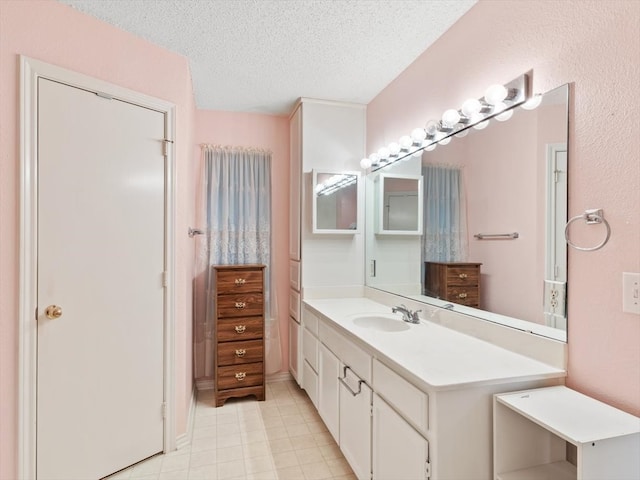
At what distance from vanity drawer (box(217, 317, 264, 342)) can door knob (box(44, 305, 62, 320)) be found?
46.9 inches

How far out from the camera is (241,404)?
9.41ft

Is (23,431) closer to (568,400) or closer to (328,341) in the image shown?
(328,341)

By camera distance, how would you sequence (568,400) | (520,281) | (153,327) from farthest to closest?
(153,327) → (520,281) → (568,400)

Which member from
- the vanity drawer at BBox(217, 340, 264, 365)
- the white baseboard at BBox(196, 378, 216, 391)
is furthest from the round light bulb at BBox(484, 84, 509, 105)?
the white baseboard at BBox(196, 378, 216, 391)

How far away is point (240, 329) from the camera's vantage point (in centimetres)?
286

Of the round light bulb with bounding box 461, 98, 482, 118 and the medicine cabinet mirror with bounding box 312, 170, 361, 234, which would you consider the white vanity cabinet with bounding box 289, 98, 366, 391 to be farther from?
the round light bulb with bounding box 461, 98, 482, 118

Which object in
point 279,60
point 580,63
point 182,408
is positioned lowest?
point 182,408

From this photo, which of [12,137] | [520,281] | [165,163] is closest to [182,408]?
[165,163]

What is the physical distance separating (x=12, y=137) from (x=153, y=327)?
119 cm

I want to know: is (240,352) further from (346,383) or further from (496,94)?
(496,94)

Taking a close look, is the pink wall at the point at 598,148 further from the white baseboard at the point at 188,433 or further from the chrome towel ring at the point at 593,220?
the white baseboard at the point at 188,433

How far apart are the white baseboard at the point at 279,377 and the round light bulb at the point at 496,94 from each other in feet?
9.11

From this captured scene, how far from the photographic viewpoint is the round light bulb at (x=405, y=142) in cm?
238

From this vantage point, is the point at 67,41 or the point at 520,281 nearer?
the point at 520,281
